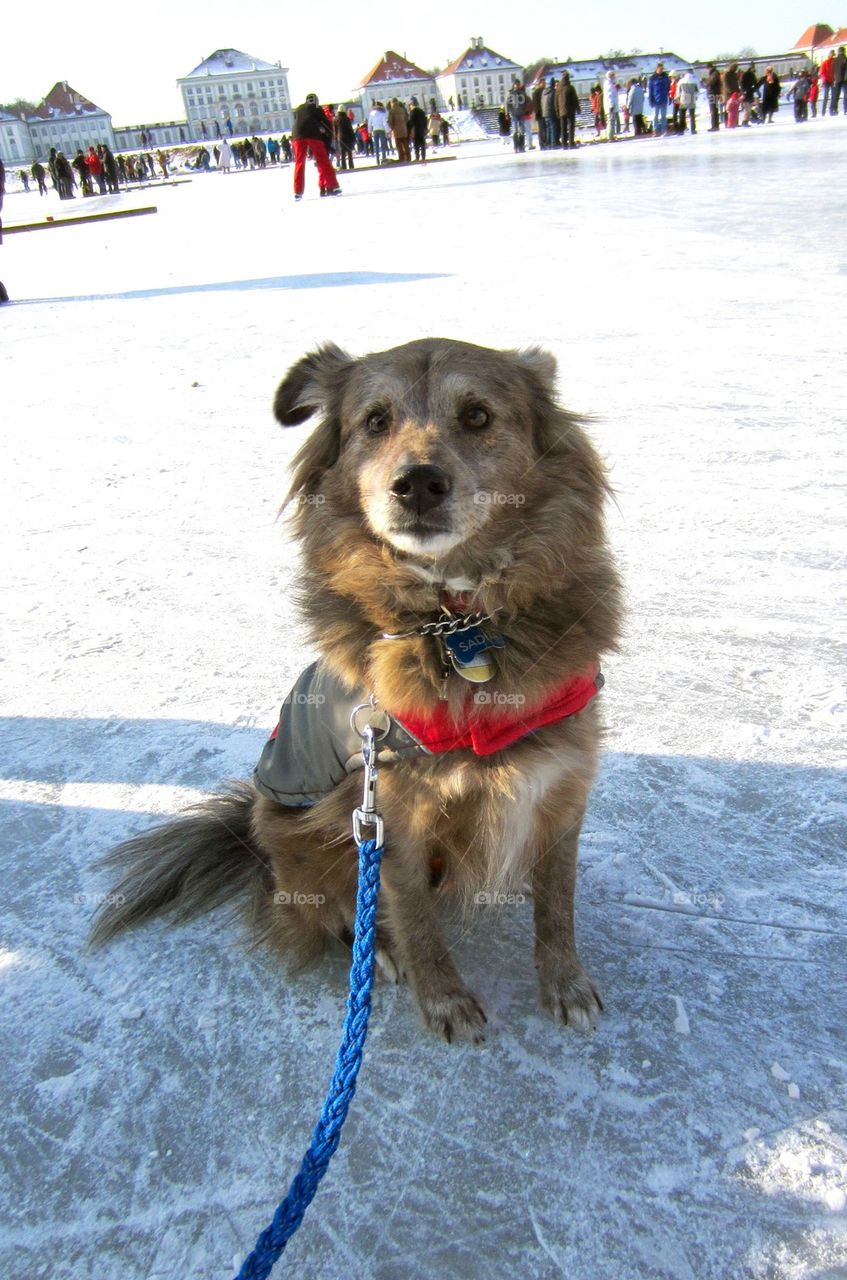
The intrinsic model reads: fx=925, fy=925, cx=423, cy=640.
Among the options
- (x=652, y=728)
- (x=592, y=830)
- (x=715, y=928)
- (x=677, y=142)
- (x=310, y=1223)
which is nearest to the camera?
(x=310, y=1223)

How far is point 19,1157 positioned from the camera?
201 cm

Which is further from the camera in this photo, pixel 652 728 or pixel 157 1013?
pixel 652 728

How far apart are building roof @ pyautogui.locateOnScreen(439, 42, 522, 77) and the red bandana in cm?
14013

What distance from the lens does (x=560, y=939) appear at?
2.39m

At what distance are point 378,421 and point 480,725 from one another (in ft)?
3.22

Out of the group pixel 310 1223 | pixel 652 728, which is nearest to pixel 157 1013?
pixel 310 1223

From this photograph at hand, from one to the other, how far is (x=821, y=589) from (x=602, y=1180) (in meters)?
2.76

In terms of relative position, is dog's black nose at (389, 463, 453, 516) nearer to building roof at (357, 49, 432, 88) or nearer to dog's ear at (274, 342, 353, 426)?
dog's ear at (274, 342, 353, 426)

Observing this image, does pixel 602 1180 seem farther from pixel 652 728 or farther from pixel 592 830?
pixel 652 728

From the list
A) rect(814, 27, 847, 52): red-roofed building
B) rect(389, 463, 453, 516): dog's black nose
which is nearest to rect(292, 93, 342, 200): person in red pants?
rect(389, 463, 453, 516): dog's black nose

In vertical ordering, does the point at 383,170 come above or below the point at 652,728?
above

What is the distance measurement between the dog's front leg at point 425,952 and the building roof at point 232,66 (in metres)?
155

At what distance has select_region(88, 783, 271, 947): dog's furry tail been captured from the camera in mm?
2607

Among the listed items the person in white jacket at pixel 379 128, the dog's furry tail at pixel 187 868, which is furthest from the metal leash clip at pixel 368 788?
the person in white jacket at pixel 379 128
